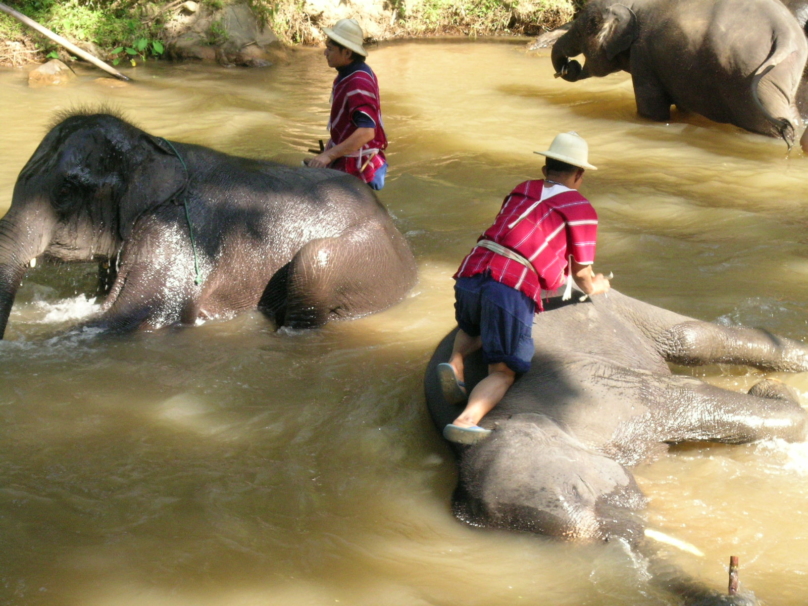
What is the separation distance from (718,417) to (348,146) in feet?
10.7

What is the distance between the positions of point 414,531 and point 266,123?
7933mm

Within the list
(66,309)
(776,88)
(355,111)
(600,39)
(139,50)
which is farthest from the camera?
(139,50)

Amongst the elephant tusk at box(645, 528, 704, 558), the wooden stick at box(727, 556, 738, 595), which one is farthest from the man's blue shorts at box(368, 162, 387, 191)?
the wooden stick at box(727, 556, 738, 595)

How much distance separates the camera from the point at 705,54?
10.1 m

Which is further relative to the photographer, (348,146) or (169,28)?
(169,28)

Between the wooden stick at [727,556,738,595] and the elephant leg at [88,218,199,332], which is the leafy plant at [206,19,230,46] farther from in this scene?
the wooden stick at [727,556,738,595]

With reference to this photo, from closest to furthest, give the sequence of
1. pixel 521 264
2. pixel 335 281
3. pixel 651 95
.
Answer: pixel 521 264 < pixel 335 281 < pixel 651 95

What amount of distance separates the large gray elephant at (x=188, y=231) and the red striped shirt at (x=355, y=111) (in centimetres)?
63

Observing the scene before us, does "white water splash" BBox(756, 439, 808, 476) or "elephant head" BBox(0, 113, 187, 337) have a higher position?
"elephant head" BBox(0, 113, 187, 337)

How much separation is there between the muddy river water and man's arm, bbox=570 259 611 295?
84 cm

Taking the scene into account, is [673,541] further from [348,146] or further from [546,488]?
[348,146]

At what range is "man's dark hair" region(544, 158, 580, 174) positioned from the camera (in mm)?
4141

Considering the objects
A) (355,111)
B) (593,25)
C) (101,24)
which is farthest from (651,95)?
(101,24)

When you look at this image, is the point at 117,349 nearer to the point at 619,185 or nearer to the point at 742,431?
the point at 742,431
